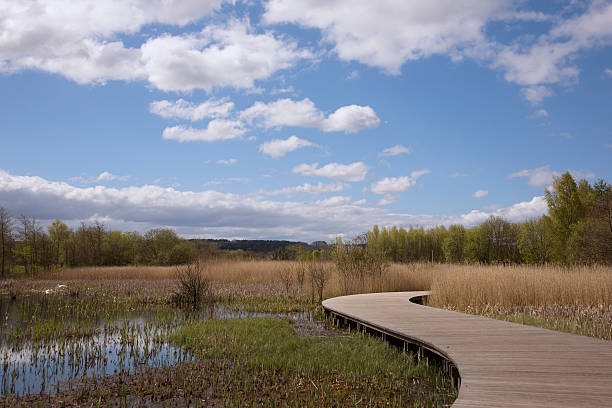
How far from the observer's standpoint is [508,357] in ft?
14.7

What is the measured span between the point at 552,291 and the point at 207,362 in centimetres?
885

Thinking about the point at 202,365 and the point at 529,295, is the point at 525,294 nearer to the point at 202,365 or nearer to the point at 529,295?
the point at 529,295

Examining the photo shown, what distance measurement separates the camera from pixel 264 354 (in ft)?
20.2

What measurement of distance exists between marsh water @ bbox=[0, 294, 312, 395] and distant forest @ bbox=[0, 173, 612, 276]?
23.7ft

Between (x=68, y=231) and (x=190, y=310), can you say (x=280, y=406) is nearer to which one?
(x=190, y=310)

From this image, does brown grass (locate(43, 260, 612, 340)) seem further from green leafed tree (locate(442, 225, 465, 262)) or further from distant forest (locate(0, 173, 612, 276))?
green leafed tree (locate(442, 225, 465, 262))

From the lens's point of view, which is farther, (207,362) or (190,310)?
(190,310)

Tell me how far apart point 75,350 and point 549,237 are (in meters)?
32.1

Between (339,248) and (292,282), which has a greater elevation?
(339,248)

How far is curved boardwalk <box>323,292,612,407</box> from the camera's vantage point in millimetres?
3316

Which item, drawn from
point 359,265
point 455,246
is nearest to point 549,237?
point 455,246

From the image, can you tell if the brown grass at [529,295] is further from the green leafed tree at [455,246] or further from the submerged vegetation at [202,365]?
the green leafed tree at [455,246]

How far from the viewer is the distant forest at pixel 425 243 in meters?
20.2

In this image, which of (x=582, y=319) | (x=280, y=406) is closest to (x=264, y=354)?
(x=280, y=406)
